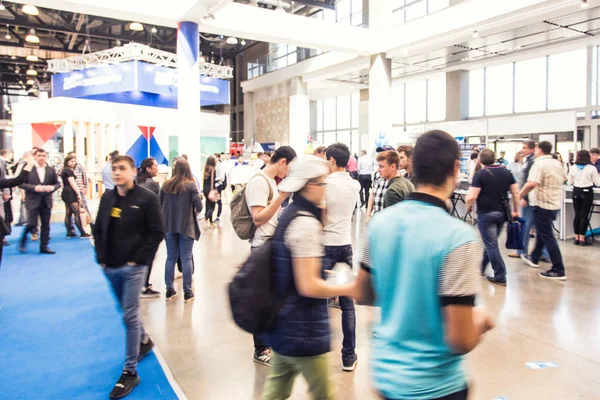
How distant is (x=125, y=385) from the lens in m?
2.91

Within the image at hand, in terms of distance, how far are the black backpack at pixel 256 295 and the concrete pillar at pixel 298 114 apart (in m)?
17.8

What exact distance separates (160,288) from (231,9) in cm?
769

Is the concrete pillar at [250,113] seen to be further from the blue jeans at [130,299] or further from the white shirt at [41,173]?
the blue jeans at [130,299]

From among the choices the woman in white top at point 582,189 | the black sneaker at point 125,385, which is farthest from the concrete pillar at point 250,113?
the black sneaker at point 125,385

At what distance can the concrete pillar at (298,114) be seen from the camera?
1958 centimetres

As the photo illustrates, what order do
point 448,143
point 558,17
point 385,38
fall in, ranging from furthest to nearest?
point 385,38
point 558,17
point 448,143

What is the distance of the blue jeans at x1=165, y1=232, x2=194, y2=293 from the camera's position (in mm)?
4703

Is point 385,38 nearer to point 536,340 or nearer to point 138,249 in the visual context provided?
point 536,340

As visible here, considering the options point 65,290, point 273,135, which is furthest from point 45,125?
point 65,290

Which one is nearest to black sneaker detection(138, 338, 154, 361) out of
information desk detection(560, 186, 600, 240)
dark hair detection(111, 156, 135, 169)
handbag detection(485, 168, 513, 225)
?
dark hair detection(111, 156, 135, 169)

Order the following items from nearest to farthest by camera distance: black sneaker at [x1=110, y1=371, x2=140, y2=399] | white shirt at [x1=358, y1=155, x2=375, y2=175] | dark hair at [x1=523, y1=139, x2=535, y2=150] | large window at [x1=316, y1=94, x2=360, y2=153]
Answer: black sneaker at [x1=110, y1=371, x2=140, y2=399] → dark hair at [x1=523, y1=139, x2=535, y2=150] → white shirt at [x1=358, y1=155, x2=375, y2=175] → large window at [x1=316, y1=94, x2=360, y2=153]

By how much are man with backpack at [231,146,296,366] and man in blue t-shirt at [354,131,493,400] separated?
1.64 meters

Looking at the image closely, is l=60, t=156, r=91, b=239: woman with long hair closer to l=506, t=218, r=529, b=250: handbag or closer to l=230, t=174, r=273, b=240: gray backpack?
l=230, t=174, r=273, b=240: gray backpack

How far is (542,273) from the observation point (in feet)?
18.9
